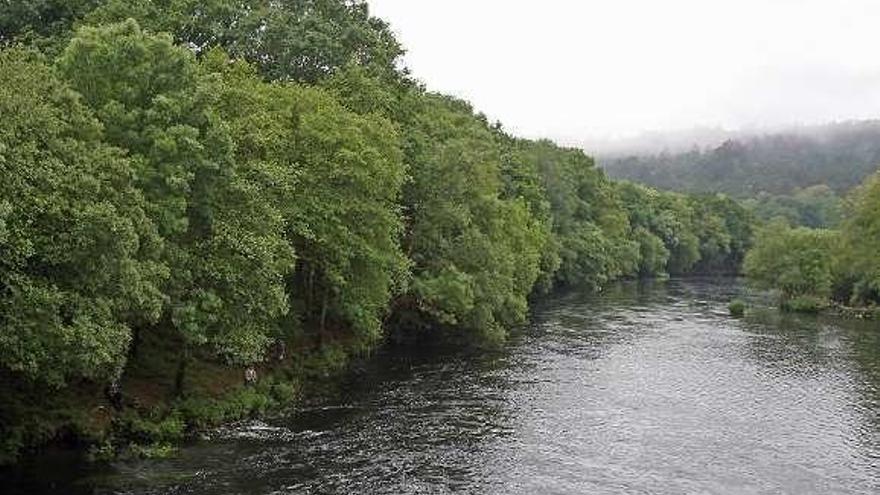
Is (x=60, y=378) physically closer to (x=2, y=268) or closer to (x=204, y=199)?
(x=2, y=268)

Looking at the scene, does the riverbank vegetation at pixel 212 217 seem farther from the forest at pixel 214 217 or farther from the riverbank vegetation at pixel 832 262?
the riverbank vegetation at pixel 832 262

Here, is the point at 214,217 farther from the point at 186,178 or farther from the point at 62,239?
the point at 62,239

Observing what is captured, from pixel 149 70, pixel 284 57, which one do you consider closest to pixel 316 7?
pixel 284 57

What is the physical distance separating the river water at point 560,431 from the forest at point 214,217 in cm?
327

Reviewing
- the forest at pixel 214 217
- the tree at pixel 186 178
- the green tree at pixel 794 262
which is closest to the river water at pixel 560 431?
the forest at pixel 214 217

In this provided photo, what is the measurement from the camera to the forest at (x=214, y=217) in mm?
29562

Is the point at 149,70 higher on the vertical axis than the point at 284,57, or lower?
lower

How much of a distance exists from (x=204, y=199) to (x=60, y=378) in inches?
432

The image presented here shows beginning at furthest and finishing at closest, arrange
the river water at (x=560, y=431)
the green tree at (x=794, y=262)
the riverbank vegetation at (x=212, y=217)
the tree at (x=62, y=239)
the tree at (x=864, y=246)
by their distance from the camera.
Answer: the green tree at (x=794, y=262) < the tree at (x=864, y=246) < the river water at (x=560, y=431) < the riverbank vegetation at (x=212, y=217) < the tree at (x=62, y=239)

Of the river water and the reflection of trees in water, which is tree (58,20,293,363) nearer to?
the river water

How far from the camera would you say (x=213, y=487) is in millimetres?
31422

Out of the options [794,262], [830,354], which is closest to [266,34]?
[830,354]

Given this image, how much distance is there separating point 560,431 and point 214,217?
62.9ft

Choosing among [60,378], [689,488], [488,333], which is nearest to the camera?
[60,378]
